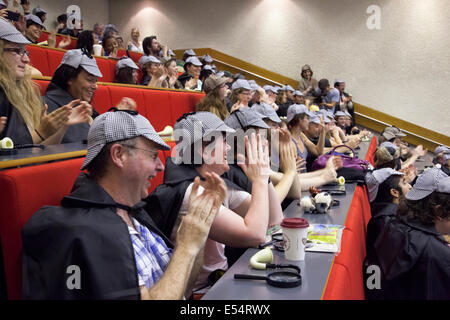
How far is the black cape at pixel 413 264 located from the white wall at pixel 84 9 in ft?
29.1

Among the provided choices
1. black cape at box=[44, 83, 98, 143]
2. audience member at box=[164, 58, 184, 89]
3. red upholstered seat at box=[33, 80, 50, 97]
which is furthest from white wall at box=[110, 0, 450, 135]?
black cape at box=[44, 83, 98, 143]

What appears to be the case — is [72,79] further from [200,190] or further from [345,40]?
[345,40]

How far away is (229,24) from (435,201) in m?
9.16

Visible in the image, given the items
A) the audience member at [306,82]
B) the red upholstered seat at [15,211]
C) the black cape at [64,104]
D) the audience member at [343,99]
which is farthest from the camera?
the audience member at [306,82]

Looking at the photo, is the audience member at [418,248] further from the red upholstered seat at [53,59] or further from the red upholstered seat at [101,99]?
the red upholstered seat at [53,59]

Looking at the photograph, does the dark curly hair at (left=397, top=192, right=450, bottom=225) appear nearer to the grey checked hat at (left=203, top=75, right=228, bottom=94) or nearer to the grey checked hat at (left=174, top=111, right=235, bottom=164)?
the grey checked hat at (left=174, top=111, right=235, bottom=164)

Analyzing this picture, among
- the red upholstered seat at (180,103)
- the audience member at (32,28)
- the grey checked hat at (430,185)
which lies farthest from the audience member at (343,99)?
the grey checked hat at (430,185)

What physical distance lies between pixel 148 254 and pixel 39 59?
10.9ft

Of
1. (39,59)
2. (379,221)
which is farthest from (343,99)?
(379,221)

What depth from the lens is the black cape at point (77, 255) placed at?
39.9 inches

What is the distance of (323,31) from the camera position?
9.84 metres

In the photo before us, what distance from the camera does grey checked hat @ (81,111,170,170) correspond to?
48.8 inches

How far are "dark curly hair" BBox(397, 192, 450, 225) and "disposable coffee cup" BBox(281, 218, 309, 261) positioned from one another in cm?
103

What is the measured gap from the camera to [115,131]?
Result: 124 centimetres
